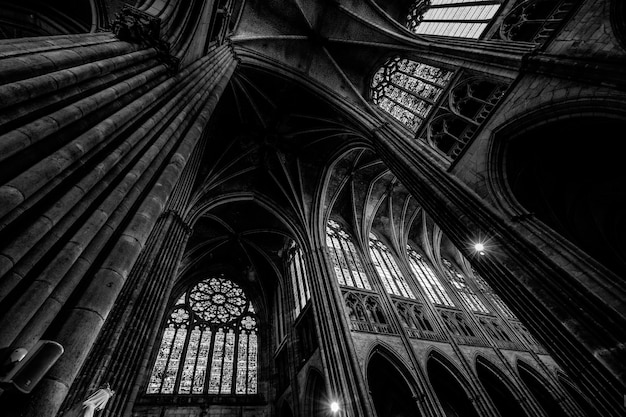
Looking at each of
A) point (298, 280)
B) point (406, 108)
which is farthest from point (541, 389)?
point (406, 108)

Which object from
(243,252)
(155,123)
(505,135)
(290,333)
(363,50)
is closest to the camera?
(155,123)

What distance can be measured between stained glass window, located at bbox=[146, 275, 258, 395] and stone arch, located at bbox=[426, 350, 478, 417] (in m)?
7.58

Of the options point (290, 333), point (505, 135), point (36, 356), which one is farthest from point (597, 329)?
point (290, 333)

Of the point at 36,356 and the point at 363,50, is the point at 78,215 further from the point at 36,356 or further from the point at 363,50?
the point at 363,50

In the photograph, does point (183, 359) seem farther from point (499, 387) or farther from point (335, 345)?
point (499, 387)

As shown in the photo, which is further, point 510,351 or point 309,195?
point 309,195

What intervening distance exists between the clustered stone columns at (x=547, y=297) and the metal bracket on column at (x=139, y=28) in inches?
240

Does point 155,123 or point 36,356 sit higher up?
point 155,123

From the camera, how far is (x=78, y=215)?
7.72ft

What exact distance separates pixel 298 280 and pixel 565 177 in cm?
1095

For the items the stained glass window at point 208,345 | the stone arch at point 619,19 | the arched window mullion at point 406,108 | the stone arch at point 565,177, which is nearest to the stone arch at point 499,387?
the stone arch at point 565,177

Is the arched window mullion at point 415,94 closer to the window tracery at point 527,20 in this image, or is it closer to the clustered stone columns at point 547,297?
the window tracery at point 527,20

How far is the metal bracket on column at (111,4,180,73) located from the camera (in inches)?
151

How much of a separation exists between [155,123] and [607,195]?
8.80m
